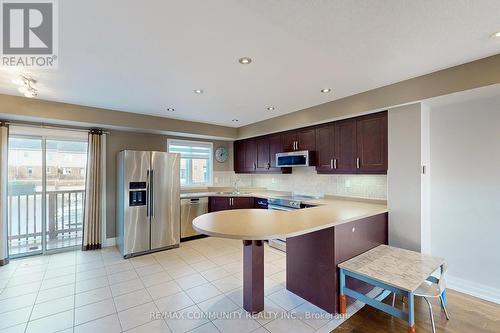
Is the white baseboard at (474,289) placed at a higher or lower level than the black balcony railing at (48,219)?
lower

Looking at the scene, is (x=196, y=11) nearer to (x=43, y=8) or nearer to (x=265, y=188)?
(x=43, y=8)

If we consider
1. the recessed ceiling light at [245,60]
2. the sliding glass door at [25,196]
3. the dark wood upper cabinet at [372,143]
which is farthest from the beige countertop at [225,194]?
the recessed ceiling light at [245,60]

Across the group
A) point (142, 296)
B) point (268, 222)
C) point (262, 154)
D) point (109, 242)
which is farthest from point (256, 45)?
point (109, 242)

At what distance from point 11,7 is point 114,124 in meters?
2.44

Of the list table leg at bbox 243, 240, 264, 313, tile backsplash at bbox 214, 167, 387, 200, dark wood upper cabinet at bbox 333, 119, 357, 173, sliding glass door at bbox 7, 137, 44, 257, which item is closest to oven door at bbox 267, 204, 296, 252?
tile backsplash at bbox 214, 167, 387, 200

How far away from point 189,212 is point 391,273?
142 inches

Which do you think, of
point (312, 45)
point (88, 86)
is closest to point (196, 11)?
point (312, 45)

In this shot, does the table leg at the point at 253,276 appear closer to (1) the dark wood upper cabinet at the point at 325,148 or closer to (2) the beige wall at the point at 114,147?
(1) the dark wood upper cabinet at the point at 325,148

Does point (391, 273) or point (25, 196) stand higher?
point (25, 196)

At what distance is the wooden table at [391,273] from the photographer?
5.98ft

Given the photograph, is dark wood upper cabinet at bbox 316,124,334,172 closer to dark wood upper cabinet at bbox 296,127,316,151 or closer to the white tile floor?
dark wood upper cabinet at bbox 296,127,316,151

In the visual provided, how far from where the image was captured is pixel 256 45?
1.89 metres

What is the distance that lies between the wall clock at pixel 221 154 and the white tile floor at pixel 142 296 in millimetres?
2546

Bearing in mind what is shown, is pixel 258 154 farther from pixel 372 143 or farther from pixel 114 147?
pixel 114 147
